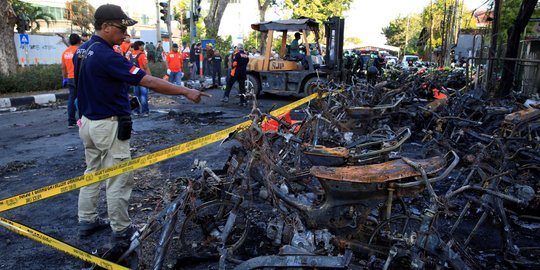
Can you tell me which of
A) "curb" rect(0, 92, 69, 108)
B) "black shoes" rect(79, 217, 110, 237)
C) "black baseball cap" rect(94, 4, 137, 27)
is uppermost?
"black baseball cap" rect(94, 4, 137, 27)

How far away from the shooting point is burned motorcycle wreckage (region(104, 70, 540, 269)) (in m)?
2.62

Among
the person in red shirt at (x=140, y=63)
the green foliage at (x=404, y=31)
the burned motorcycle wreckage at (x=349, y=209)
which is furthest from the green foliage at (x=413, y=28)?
the burned motorcycle wreckage at (x=349, y=209)

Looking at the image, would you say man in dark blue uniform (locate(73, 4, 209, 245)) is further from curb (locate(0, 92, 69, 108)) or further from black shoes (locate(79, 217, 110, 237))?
curb (locate(0, 92, 69, 108))

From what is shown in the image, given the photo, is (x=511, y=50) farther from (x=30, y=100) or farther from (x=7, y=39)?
(x=7, y=39)

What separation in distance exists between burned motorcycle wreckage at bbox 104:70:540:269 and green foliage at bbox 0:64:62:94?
11.4m

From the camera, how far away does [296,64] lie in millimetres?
12633

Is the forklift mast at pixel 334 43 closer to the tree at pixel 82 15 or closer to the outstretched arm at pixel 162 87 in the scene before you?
the outstretched arm at pixel 162 87

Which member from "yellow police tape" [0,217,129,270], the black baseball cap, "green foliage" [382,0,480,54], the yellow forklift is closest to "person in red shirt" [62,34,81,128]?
the black baseball cap

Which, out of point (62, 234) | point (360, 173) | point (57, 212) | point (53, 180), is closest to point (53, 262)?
point (62, 234)

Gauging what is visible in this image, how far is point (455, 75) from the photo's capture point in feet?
41.3

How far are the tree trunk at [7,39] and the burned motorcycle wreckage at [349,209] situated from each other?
12386 millimetres

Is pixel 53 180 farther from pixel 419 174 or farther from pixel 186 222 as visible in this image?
pixel 419 174

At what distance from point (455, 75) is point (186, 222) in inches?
466

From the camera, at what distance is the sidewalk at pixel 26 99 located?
1122 centimetres
